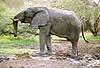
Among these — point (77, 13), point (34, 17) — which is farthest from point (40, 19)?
point (77, 13)

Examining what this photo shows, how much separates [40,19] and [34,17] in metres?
0.32

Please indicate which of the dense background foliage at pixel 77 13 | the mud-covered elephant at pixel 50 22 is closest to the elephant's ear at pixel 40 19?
the mud-covered elephant at pixel 50 22

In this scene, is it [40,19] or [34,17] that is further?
[34,17]

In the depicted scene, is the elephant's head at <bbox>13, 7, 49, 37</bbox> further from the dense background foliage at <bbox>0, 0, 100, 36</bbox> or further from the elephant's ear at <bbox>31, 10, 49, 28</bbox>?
the dense background foliage at <bbox>0, 0, 100, 36</bbox>

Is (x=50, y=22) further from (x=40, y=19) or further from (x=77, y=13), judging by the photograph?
(x=77, y=13)

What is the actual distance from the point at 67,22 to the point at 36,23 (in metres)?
1.17

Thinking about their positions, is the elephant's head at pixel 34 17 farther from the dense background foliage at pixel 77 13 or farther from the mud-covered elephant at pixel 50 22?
the dense background foliage at pixel 77 13

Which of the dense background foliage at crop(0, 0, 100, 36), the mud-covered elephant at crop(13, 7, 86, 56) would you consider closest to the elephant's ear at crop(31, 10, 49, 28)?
the mud-covered elephant at crop(13, 7, 86, 56)

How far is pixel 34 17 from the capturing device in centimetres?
1158

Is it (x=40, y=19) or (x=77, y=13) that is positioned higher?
(x=40, y=19)

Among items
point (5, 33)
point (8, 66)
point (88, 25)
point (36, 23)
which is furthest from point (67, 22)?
point (88, 25)

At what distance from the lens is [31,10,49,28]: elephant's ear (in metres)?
11.3

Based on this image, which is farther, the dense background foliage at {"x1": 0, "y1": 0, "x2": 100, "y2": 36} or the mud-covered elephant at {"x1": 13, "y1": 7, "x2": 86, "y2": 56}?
the dense background foliage at {"x1": 0, "y1": 0, "x2": 100, "y2": 36}

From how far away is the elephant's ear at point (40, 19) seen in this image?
37.0 ft
